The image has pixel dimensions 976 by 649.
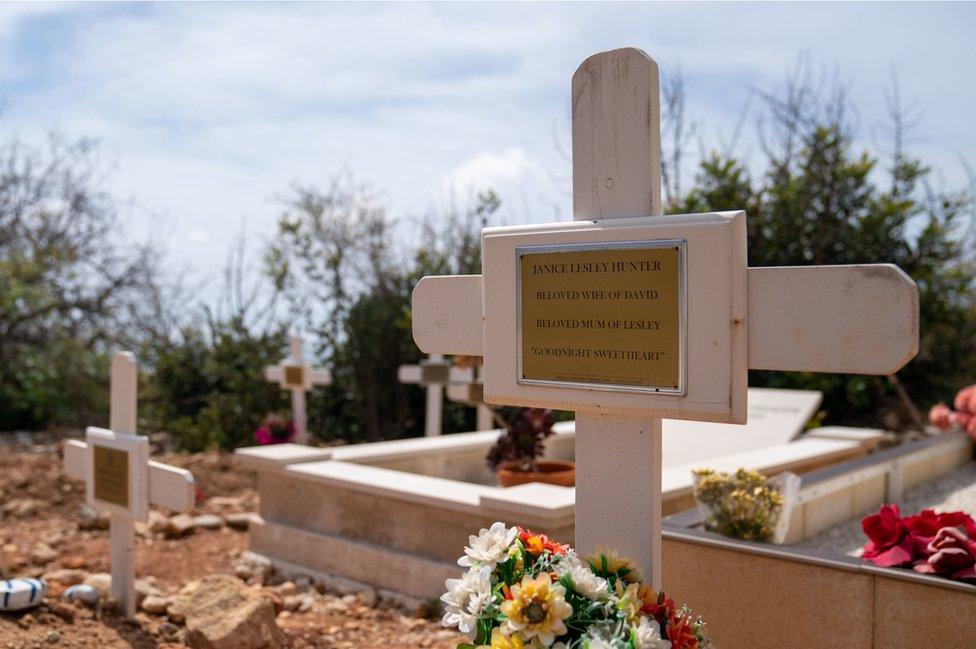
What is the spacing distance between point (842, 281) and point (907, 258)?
320 inches

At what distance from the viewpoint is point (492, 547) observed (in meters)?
2.08

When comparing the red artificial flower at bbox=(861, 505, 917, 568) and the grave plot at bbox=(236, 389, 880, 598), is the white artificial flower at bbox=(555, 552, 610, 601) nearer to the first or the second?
the red artificial flower at bbox=(861, 505, 917, 568)

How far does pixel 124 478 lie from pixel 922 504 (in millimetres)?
4461

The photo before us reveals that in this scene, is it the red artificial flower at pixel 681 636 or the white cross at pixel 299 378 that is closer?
the red artificial flower at pixel 681 636

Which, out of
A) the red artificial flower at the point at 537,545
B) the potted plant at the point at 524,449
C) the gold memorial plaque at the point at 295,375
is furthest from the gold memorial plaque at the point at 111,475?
the gold memorial plaque at the point at 295,375

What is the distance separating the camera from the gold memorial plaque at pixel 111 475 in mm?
4048

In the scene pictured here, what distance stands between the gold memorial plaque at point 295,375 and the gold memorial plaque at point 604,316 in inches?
226

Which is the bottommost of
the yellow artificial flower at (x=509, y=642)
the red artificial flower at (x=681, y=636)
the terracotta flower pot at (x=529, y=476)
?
the terracotta flower pot at (x=529, y=476)

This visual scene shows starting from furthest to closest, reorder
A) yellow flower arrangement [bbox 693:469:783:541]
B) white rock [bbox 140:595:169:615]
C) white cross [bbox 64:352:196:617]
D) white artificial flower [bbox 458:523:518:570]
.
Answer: white rock [bbox 140:595:169:615] < white cross [bbox 64:352:196:617] < yellow flower arrangement [bbox 693:469:783:541] < white artificial flower [bbox 458:523:518:570]

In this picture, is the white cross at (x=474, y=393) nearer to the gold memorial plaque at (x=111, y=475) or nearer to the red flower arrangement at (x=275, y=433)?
the red flower arrangement at (x=275, y=433)

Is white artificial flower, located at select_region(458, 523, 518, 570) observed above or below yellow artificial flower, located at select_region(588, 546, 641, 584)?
above

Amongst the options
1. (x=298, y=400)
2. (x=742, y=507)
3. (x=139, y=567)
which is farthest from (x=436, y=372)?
(x=742, y=507)

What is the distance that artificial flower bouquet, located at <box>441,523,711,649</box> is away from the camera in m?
1.87

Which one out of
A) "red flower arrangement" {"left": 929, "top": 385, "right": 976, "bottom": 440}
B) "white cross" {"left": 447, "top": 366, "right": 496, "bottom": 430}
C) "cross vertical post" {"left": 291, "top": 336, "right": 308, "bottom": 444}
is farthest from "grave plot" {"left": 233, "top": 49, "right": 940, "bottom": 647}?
"cross vertical post" {"left": 291, "top": 336, "right": 308, "bottom": 444}
